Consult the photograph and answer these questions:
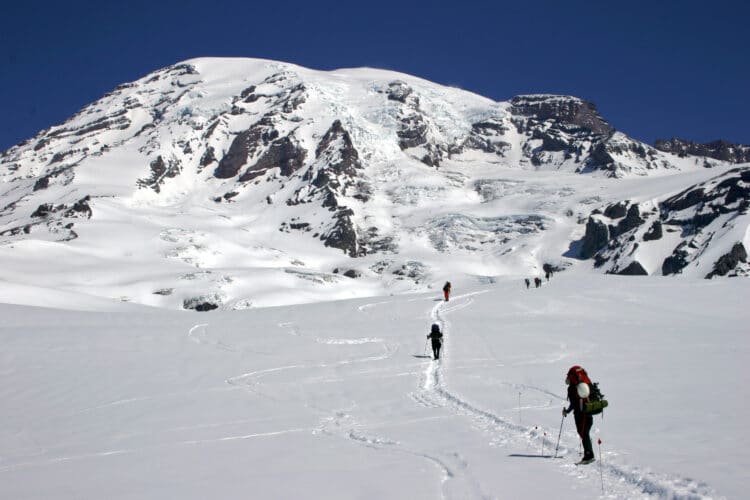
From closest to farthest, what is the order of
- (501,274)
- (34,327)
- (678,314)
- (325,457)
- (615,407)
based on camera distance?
(325,457) → (615,407) → (34,327) → (678,314) → (501,274)

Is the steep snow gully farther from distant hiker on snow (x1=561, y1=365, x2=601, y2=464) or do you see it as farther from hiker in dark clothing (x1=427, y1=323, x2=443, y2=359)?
hiker in dark clothing (x1=427, y1=323, x2=443, y2=359)

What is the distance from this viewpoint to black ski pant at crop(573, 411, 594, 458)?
35.6ft

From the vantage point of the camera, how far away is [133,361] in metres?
27.1

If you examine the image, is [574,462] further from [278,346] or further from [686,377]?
[278,346]

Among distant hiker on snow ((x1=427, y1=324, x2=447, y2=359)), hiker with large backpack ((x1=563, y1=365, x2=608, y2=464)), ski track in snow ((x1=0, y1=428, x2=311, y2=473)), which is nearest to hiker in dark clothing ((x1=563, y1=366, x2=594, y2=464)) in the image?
hiker with large backpack ((x1=563, y1=365, x2=608, y2=464))

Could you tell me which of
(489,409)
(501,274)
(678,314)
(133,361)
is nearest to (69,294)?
(133,361)

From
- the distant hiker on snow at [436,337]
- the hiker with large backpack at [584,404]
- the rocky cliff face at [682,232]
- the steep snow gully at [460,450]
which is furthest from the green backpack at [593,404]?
the rocky cliff face at [682,232]

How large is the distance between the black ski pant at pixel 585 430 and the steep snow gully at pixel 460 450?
0.21 m

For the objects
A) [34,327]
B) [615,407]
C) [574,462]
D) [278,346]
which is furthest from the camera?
[34,327]

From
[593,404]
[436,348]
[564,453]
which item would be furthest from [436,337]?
[593,404]

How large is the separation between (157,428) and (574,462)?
10162 millimetres

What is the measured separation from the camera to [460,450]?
11.9 meters

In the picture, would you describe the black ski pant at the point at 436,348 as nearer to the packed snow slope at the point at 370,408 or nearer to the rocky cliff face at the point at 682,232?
the packed snow slope at the point at 370,408

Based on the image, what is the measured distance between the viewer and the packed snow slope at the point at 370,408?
10.3 m
